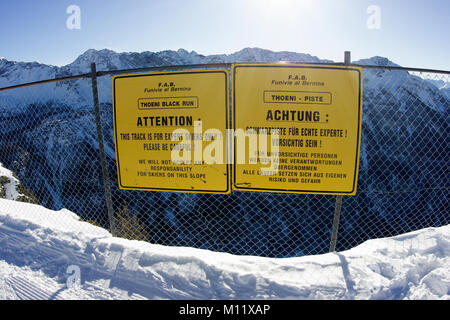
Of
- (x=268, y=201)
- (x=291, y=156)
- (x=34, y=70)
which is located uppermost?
(x=34, y=70)

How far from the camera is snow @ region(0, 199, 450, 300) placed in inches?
74.0

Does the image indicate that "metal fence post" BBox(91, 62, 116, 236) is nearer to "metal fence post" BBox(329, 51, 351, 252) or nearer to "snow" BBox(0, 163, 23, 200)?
"metal fence post" BBox(329, 51, 351, 252)

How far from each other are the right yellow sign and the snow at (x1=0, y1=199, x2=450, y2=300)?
728mm

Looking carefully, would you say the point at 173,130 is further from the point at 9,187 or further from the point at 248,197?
the point at 248,197

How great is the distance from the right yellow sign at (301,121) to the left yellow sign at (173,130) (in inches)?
8.4

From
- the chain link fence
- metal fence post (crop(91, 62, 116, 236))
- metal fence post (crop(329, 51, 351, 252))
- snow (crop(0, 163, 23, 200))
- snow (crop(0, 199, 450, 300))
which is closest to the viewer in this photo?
snow (crop(0, 199, 450, 300))

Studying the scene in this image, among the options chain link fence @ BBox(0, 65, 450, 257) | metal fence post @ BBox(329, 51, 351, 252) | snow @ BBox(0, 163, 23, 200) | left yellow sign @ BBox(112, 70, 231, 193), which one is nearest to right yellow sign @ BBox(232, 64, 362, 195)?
metal fence post @ BBox(329, 51, 351, 252)

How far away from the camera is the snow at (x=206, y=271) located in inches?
74.0

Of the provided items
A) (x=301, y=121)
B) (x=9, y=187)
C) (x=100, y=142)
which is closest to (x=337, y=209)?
(x=301, y=121)

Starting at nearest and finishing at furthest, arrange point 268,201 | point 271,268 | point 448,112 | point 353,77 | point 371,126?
1. point 271,268
2. point 353,77
3. point 268,201
4. point 371,126
5. point 448,112

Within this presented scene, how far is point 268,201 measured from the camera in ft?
169

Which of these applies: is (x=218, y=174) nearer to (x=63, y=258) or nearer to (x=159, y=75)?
(x=159, y=75)
